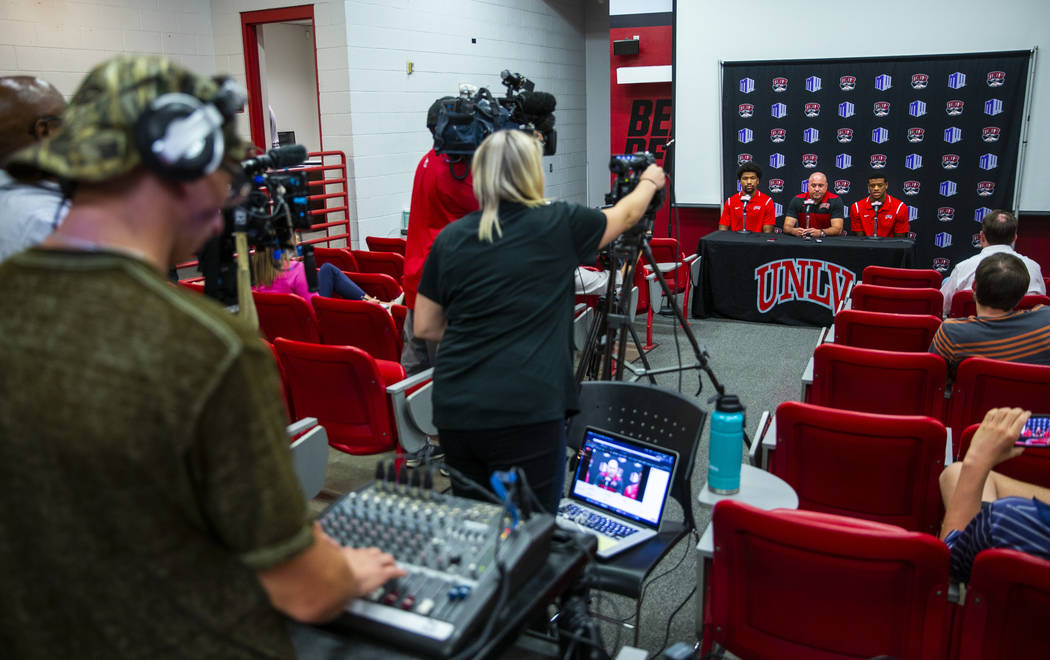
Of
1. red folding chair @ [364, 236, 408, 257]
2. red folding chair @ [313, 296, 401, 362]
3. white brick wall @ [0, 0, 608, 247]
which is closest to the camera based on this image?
red folding chair @ [313, 296, 401, 362]

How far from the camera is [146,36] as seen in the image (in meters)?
6.42

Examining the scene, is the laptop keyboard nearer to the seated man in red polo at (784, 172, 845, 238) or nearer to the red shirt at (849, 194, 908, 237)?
the seated man in red polo at (784, 172, 845, 238)

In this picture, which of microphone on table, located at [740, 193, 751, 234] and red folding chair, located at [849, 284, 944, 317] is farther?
microphone on table, located at [740, 193, 751, 234]

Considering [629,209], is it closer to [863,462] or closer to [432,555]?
[863,462]

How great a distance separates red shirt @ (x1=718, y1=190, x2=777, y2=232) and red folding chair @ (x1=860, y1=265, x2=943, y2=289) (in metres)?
2.37

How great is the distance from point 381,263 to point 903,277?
11.4ft

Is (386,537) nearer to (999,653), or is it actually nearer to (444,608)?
(444,608)

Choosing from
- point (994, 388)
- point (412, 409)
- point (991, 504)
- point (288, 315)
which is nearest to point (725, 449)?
point (991, 504)

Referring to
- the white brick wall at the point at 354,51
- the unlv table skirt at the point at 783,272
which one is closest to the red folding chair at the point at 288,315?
the white brick wall at the point at 354,51

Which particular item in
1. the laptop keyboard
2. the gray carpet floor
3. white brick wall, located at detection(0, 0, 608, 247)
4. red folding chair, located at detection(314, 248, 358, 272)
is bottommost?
the gray carpet floor

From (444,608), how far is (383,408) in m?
2.02

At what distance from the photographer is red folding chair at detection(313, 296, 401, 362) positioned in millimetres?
3635

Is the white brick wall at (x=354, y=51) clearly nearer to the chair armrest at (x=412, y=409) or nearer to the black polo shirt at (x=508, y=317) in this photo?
the chair armrest at (x=412, y=409)

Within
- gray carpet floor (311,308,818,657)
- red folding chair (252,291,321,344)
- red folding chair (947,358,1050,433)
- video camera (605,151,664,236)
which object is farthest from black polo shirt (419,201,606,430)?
red folding chair (252,291,321,344)
